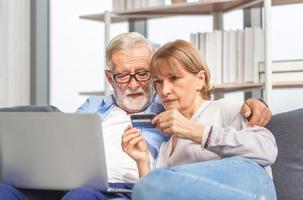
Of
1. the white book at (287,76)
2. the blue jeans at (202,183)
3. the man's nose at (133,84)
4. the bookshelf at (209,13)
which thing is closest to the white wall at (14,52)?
the bookshelf at (209,13)

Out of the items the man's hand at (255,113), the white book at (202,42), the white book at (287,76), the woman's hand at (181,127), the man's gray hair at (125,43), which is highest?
the white book at (202,42)

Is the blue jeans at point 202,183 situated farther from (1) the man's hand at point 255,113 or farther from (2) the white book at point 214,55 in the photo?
(2) the white book at point 214,55

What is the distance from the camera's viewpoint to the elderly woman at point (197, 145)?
1.20 metres

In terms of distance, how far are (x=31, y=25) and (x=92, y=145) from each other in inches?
97.2

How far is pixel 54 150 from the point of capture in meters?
1.57

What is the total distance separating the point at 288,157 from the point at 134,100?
1.82ft

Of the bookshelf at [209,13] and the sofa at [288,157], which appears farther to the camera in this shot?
the bookshelf at [209,13]

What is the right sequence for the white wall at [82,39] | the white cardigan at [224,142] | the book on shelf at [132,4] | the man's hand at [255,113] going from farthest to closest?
the white wall at [82,39] → the book on shelf at [132,4] → the man's hand at [255,113] → the white cardigan at [224,142]

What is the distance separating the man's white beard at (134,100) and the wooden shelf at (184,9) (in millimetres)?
1048

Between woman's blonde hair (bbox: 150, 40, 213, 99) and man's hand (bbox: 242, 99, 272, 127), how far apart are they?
7.8 inches

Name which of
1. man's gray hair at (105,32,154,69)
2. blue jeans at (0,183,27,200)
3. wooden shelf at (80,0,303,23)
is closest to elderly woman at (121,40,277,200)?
man's gray hair at (105,32,154,69)

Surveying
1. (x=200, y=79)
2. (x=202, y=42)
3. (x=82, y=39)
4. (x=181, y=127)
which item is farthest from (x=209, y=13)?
(x=181, y=127)

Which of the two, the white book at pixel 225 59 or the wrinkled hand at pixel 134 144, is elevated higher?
the white book at pixel 225 59

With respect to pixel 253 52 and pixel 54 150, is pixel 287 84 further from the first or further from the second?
pixel 54 150
